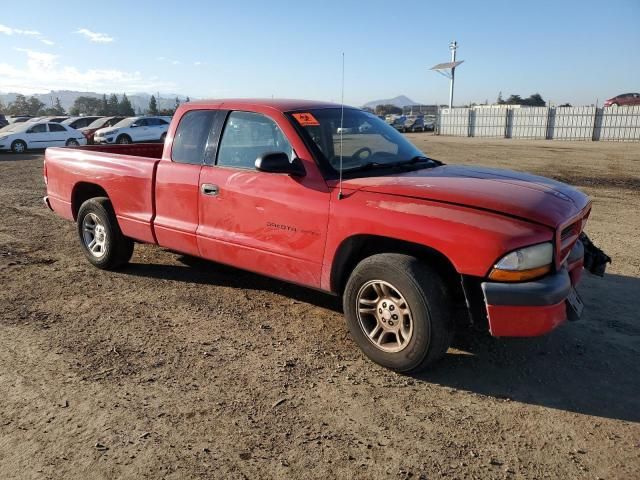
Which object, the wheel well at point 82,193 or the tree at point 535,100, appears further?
the tree at point 535,100

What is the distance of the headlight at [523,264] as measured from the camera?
10.0 feet

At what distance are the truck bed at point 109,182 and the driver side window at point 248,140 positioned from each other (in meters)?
0.92

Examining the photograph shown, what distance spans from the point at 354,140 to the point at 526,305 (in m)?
2.03

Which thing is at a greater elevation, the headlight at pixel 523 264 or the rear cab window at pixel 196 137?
the rear cab window at pixel 196 137

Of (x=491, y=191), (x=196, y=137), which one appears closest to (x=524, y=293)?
(x=491, y=191)

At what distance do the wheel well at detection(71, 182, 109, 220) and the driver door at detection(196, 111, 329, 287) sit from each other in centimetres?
200

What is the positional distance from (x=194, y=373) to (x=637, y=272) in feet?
15.8

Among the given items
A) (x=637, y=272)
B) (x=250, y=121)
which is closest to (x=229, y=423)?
(x=250, y=121)

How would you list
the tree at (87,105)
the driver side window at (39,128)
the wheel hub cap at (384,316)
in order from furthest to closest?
the tree at (87,105), the driver side window at (39,128), the wheel hub cap at (384,316)

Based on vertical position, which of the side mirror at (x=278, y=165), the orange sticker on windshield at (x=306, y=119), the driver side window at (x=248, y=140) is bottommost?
the side mirror at (x=278, y=165)

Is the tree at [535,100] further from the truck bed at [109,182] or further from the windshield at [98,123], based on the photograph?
the truck bed at [109,182]

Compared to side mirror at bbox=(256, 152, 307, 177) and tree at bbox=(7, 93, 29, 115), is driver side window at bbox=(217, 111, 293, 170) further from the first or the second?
tree at bbox=(7, 93, 29, 115)

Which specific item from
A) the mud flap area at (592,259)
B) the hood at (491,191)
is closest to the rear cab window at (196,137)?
the hood at (491,191)

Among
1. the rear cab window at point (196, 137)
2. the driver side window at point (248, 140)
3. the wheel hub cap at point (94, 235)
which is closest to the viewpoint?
the driver side window at point (248, 140)
